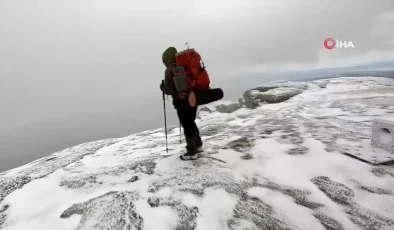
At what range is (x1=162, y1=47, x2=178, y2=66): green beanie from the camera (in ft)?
19.9

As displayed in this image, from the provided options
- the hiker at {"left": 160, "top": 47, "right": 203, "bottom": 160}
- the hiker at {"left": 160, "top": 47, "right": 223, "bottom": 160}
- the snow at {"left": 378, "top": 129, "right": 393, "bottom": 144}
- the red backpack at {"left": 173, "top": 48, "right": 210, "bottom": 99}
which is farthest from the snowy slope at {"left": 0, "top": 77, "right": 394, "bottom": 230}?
the red backpack at {"left": 173, "top": 48, "right": 210, "bottom": 99}

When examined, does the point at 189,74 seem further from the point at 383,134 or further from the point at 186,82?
the point at 383,134

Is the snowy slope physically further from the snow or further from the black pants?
the black pants

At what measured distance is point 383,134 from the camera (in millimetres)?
6262

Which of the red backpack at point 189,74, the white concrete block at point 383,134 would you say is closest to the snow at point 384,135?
the white concrete block at point 383,134

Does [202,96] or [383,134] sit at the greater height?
[202,96]

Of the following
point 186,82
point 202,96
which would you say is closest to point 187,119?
point 202,96

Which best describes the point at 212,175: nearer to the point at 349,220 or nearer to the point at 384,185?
the point at 349,220

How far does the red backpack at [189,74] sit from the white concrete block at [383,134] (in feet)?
16.6

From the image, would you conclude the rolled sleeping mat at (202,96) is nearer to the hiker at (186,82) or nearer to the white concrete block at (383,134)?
the hiker at (186,82)

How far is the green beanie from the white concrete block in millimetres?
6173

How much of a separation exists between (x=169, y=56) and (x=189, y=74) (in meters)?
0.88

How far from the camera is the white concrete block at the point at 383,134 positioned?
5820 mm

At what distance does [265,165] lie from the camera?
570 centimetres
